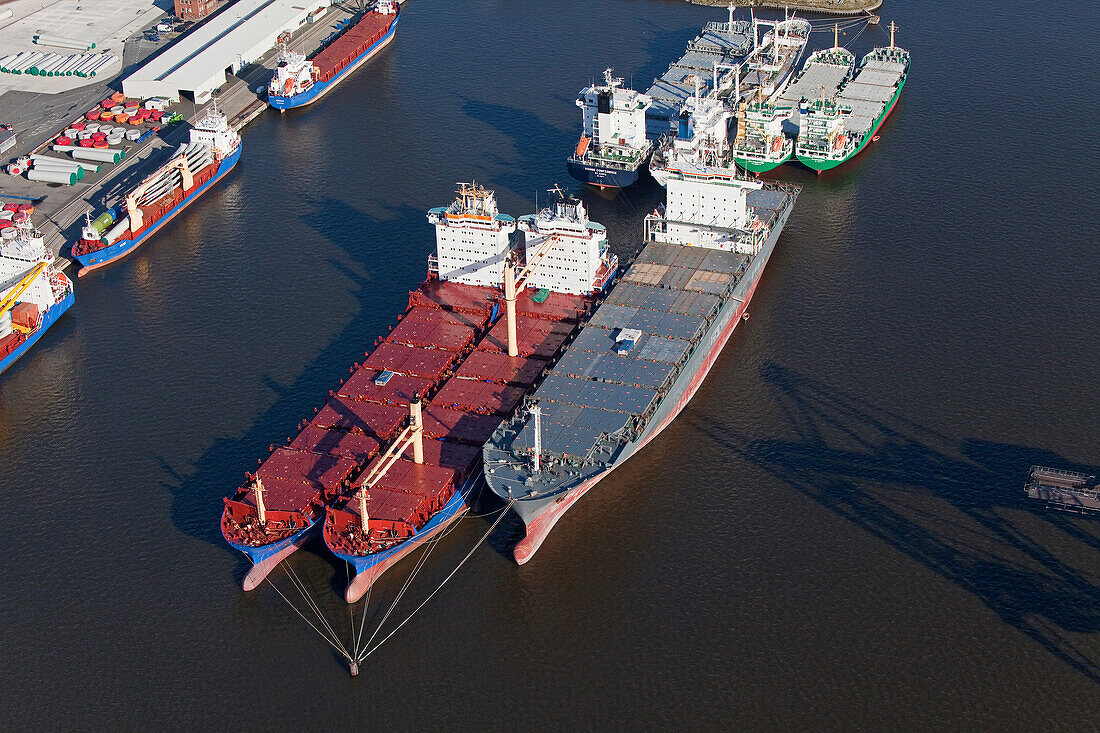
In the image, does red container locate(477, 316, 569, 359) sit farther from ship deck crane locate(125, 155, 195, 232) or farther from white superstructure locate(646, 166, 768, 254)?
ship deck crane locate(125, 155, 195, 232)

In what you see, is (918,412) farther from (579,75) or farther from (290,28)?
(290,28)

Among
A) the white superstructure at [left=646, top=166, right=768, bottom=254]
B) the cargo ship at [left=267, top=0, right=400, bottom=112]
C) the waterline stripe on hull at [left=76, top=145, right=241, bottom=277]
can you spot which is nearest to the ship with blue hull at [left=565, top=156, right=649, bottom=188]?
the white superstructure at [left=646, top=166, right=768, bottom=254]

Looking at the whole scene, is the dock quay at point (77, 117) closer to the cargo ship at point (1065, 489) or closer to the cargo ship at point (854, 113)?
the cargo ship at point (854, 113)

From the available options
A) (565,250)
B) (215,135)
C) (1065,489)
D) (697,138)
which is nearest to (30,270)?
(215,135)

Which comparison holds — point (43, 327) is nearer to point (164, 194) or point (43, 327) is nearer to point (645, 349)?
point (164, 194)

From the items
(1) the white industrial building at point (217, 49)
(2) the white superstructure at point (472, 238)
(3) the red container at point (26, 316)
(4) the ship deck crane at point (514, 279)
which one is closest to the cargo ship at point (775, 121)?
(2) the white superstructure at point (472, 238)
